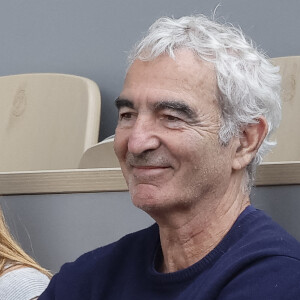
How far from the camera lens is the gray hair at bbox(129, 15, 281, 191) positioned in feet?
3.52

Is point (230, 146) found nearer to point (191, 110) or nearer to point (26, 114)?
point (191, 110)

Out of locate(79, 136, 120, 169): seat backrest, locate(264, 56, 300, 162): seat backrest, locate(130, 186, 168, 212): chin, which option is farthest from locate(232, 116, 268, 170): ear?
locate(264, 56, 300, 162): seat backrest

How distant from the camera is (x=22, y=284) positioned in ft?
4.56

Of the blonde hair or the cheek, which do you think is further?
the blonde hair

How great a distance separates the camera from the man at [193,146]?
1.06 metres

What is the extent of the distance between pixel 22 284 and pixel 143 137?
1.46ft

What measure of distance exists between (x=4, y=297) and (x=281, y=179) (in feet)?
1.60

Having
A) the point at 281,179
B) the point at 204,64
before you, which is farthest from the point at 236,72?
the point at 281,179

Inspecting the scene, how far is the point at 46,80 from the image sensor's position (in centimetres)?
272

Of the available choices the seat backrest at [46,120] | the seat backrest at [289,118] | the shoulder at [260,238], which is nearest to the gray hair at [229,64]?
the shoulder at [260,238]

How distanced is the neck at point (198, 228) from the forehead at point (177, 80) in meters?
0.14

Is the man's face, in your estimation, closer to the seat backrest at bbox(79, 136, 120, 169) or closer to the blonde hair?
the blonde hair

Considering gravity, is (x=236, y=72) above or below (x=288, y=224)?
above

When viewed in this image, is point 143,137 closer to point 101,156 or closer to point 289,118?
point 101,156
